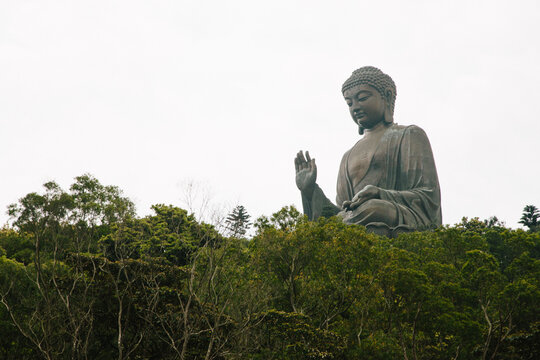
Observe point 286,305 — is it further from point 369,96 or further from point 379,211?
point 369,96

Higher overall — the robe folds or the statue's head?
the statue's head

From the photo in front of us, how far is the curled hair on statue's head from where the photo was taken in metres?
24.5

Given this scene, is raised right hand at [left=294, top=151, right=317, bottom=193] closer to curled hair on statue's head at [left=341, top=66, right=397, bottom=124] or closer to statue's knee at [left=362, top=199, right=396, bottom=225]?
statue's knee at [left=362, top=199, right=396, bottom=225]

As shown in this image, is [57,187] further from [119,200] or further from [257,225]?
[257,225]

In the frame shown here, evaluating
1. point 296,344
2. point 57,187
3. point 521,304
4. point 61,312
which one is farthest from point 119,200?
point 521,304

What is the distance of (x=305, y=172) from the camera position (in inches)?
894

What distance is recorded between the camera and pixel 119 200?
82.4 feet

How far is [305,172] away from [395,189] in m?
3.35

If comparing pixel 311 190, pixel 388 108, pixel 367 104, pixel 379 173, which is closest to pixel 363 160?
pixel 379 173

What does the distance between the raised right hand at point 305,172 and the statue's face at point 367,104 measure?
3.26 m

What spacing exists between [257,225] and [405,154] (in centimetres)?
981

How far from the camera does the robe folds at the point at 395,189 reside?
2086 centimetres

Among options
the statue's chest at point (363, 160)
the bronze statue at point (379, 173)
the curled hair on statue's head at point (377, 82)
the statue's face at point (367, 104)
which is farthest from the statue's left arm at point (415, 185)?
the curled hair on statue's head at point (377, 82)

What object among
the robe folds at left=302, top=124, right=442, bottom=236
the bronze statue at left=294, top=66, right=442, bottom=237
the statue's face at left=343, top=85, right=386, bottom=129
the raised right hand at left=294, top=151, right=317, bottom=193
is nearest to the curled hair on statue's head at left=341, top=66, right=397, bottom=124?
the bronze statue at left=294, top=66, right=442, bottom=237
